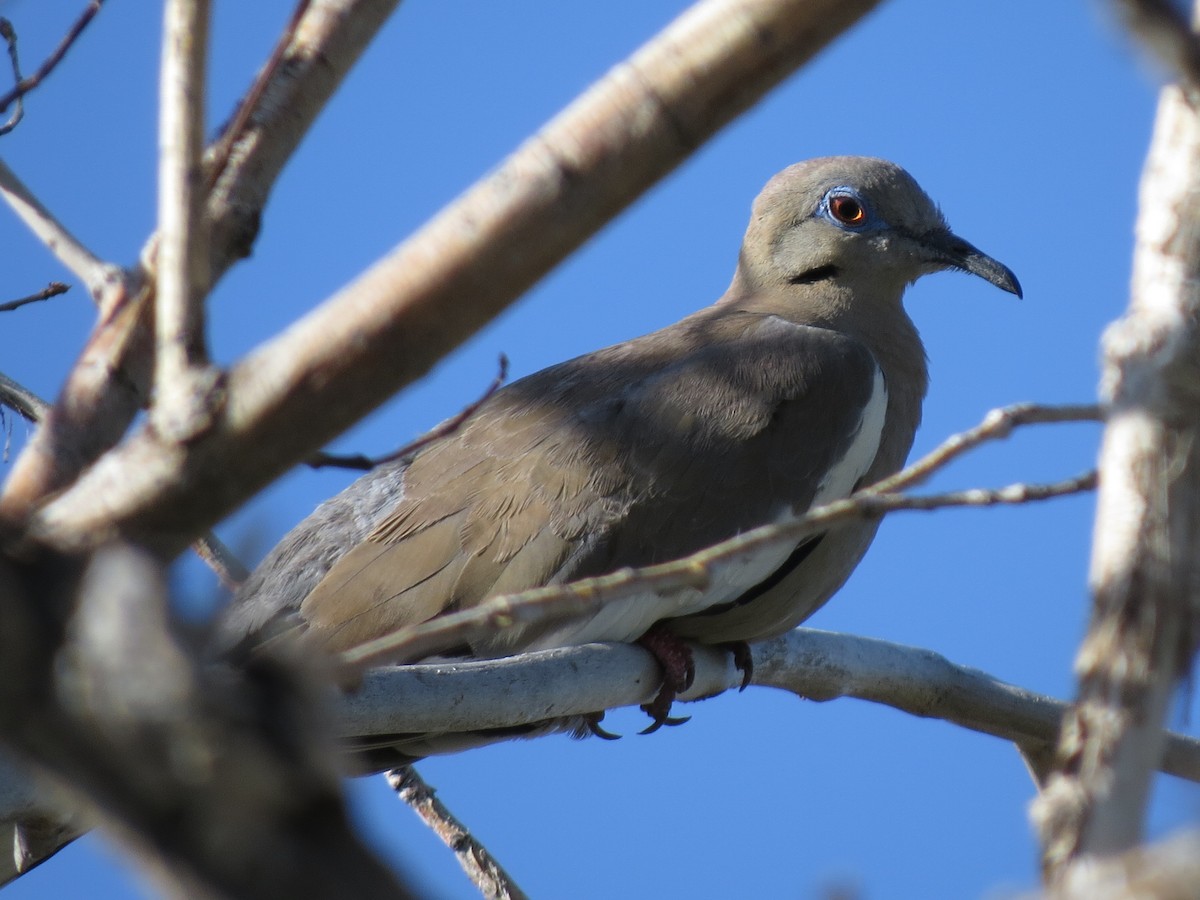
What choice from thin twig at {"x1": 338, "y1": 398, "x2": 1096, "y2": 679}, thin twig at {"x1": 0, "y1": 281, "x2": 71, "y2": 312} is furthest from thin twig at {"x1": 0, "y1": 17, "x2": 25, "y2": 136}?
thin twig at {"x1": 338, "y1": 398, "x2": 1096, "y2": 679}

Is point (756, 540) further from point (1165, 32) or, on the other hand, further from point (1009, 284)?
point (1009, 284)

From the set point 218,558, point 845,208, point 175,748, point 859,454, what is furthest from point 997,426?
point 845,208

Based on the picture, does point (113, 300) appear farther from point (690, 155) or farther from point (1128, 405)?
point (1128, 405)

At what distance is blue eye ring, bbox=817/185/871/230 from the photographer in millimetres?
5074

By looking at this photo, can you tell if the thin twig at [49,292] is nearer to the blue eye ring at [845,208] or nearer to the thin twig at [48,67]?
the thin twig at [48,67]

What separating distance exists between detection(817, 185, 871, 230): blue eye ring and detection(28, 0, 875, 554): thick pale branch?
Result: 3.84 m

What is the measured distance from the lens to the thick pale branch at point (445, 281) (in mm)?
1279

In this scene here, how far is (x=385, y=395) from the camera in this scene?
1300mm

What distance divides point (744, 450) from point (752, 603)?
49cm

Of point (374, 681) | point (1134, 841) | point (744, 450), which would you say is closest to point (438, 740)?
point (374, 681)

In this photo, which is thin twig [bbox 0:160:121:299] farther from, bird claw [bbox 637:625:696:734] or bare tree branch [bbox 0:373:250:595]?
bird claw [bbox 637:625:696:734]

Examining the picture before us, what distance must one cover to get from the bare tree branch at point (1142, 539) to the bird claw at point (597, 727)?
285 centimetres

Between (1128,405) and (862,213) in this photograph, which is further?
(862,213)

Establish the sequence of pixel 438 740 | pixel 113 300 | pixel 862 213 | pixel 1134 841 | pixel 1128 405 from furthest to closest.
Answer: pixel 862 213
pixel 438 740
pixel 113 300
pixel 1128 405
pixel 1134 841
